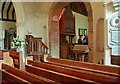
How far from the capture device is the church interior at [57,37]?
2516 millimetres

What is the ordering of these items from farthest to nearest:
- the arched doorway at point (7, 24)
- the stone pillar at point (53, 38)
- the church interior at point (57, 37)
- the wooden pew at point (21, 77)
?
the arched doorway at point (7, 24) → the stone pillar at point (53, 38) → the church interior at point (57, 37) → the wooden pew at point (21, 77)

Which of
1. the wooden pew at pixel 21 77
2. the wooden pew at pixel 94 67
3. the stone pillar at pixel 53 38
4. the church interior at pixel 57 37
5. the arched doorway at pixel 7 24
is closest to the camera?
the wooden pew at pixel 21 77

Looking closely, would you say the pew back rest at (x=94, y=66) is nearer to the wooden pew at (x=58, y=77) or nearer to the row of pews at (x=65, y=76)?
the row of pews at (x=65, y=76)

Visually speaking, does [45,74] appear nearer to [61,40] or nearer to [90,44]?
[90,44]

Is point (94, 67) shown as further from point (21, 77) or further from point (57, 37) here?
point (57, 37)

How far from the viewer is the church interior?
8.25 feet

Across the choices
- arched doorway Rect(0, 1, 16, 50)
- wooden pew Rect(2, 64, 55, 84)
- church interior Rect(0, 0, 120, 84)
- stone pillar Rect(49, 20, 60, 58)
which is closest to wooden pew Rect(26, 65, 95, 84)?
church interior Rect(0, 0, 120, 84)

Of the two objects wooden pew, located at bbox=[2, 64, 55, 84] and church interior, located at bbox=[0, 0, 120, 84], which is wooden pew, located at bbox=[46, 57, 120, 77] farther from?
wooden pew, located at bbox=[2, 64, 55, 84]

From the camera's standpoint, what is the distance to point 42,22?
28.1ft

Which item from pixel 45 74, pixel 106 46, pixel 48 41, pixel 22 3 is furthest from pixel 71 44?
pixel 45 74

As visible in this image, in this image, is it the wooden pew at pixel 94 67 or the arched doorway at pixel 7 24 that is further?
the arched doorway at pixel 7 24

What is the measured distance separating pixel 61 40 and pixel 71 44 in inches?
25.4

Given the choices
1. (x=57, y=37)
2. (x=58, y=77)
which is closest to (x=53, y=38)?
(x=57, y=37)

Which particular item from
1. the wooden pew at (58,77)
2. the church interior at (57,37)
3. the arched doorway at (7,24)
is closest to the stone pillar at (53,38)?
the church interior at (57,37)
